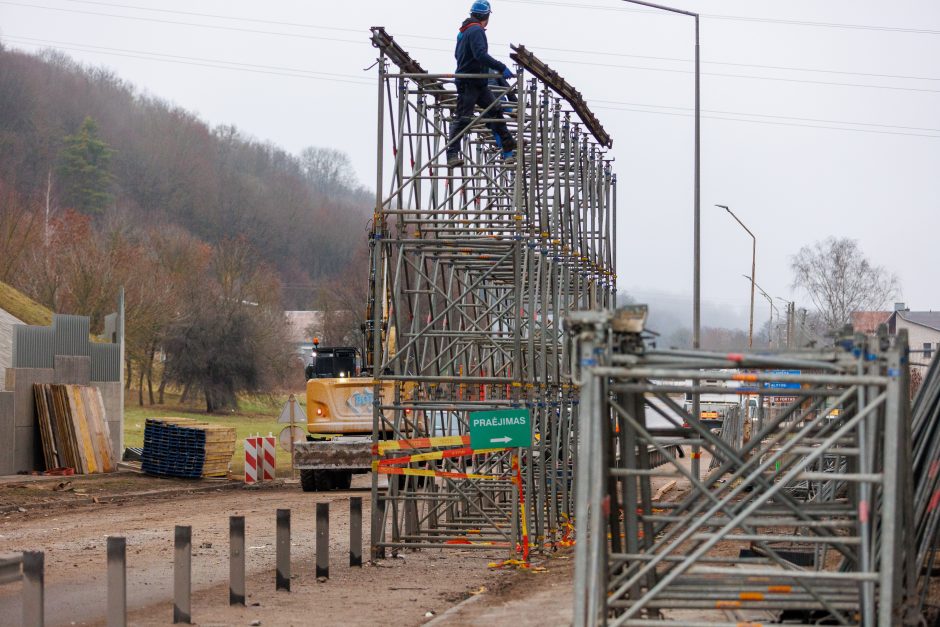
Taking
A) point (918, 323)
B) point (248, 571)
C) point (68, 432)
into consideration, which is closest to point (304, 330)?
point (918, 323)

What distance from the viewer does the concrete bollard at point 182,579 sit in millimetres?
11695

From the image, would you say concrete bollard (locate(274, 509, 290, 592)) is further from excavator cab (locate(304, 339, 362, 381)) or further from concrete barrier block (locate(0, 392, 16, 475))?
excavator cab (locate(304, 339, 362, 381))

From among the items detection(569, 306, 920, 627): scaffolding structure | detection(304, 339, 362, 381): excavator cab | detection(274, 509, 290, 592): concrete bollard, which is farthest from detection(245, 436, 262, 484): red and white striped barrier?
detection(569, 306, 920, 627): scaffolding structure

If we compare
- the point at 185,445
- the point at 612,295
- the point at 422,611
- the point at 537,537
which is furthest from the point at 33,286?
the point at 422,611

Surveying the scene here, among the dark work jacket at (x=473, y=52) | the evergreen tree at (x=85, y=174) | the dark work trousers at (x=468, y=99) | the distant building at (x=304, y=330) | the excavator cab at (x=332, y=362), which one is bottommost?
the excavator cab at (x=332, y=362)

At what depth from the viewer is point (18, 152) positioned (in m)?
111

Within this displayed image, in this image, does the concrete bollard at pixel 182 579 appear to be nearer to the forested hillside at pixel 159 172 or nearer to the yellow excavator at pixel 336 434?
the yellow excavator at pixel 336 434

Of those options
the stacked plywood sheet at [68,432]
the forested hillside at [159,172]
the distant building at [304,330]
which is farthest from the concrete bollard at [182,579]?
the forested hillside at [159,172]

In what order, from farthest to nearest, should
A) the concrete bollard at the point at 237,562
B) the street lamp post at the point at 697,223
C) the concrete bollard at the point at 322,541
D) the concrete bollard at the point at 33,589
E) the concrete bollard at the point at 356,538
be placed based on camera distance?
the street lamp post at the point at 697,223 → the concrete bollard at the point at 356,538 → the concrete bollard at the point at 322,541 → the concrete bollard at the point at 237,562 → the concrete bollard at the point at 33,589

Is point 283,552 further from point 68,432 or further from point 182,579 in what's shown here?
point 68,432

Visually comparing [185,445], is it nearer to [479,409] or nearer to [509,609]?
[479,409]

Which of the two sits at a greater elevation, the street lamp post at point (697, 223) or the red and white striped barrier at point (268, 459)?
the street lamp post at point (697, 223)

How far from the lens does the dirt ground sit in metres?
12.5

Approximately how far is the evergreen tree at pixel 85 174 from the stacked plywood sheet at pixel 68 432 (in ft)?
274
